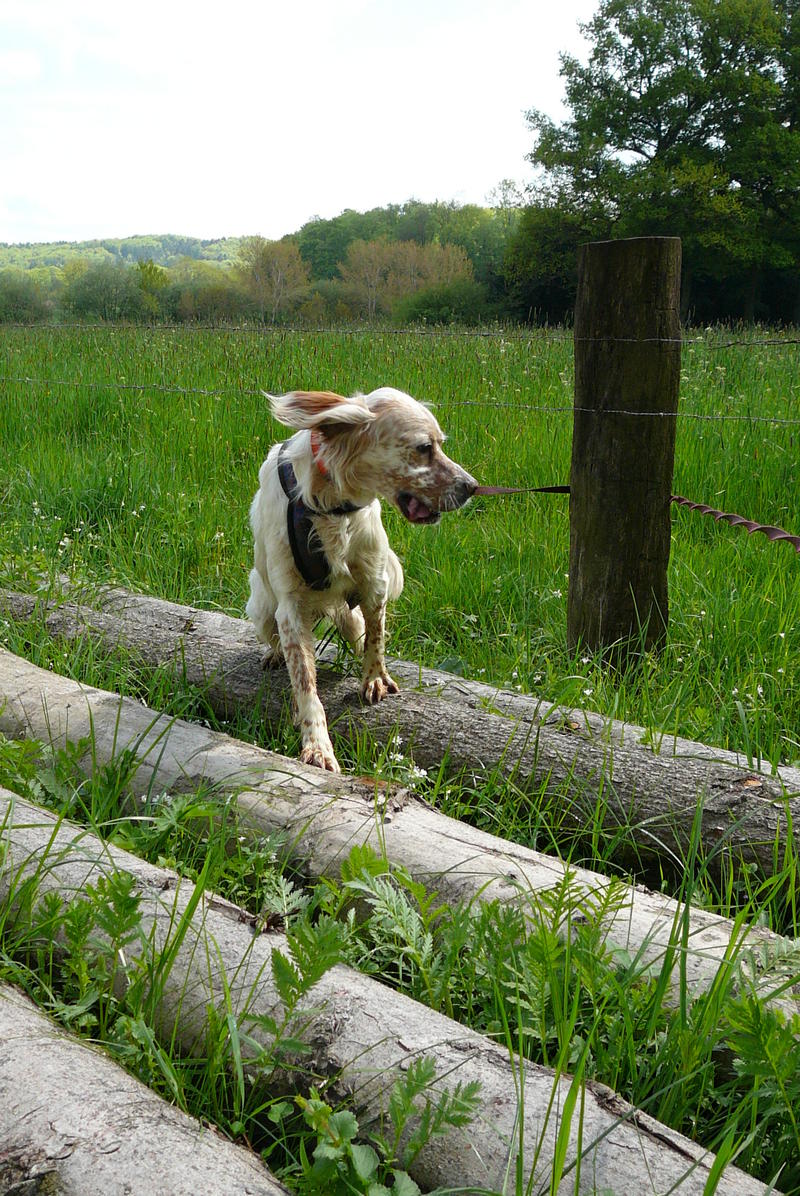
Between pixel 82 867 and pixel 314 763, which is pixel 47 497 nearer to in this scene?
pixel 314 763

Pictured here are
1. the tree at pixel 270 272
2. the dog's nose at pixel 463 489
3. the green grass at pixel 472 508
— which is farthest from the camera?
the tree at pixel 270 272

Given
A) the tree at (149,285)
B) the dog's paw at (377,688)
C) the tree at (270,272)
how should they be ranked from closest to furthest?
the dog's paw at (377,688) < the tree at (149,285) < the tree at (270,272)

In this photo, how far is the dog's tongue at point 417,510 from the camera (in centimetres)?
361

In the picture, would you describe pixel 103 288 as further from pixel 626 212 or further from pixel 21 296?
pixel 626 212

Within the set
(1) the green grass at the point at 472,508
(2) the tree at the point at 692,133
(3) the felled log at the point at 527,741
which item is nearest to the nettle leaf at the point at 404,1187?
(3) the felled log at the point at 527,741

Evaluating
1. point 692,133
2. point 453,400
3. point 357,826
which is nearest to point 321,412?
point 357,826

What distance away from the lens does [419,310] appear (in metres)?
30.9

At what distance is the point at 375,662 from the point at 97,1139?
7.87 feet

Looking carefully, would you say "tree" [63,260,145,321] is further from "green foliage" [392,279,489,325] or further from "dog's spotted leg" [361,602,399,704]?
"dog's spotted leg" [361,602,399,704]

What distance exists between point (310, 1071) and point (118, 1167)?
41 cm

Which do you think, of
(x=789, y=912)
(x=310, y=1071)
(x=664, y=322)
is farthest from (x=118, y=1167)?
(x=664, y=322)

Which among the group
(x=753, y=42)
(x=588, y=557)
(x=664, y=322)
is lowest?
(x=588, y=557)

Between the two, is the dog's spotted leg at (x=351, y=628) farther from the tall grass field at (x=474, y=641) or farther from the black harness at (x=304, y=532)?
the black harness at (x=304, y=532)

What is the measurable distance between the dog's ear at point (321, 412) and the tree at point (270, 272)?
68.4ft
